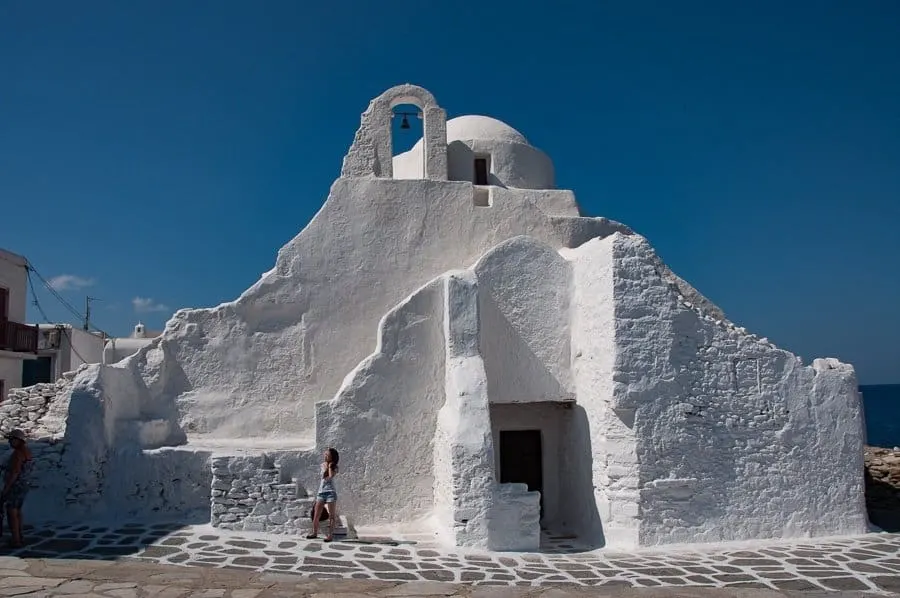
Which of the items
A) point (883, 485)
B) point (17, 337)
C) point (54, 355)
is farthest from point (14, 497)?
point (54, 355)

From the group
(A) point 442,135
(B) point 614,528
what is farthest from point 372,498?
(A) point 442,135

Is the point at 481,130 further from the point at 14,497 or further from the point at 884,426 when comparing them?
the point at 884,426

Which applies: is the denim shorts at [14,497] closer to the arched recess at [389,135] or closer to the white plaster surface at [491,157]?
the arched recess at [389,135]

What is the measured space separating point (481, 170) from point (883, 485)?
8.62 metres

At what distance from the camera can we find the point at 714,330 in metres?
9.33

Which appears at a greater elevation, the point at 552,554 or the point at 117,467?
the point at 117,467

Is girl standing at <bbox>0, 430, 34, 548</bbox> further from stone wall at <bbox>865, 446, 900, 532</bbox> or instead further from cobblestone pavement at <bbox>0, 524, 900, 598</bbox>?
stone wall at <bbox>865, 446, 900, 532</bbox>

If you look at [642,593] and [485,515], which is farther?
[485,515]

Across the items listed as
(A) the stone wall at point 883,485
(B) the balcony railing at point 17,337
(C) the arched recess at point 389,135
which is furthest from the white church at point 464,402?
(B) the balcony railing at point 17,337

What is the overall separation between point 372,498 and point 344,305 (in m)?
2.89

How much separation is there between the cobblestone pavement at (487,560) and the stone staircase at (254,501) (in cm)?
20

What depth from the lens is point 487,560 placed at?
7.75 metres

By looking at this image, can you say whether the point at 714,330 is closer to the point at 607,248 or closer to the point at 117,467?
the point at 607,248

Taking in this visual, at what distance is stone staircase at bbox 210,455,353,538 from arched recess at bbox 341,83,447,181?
498 centimetres
